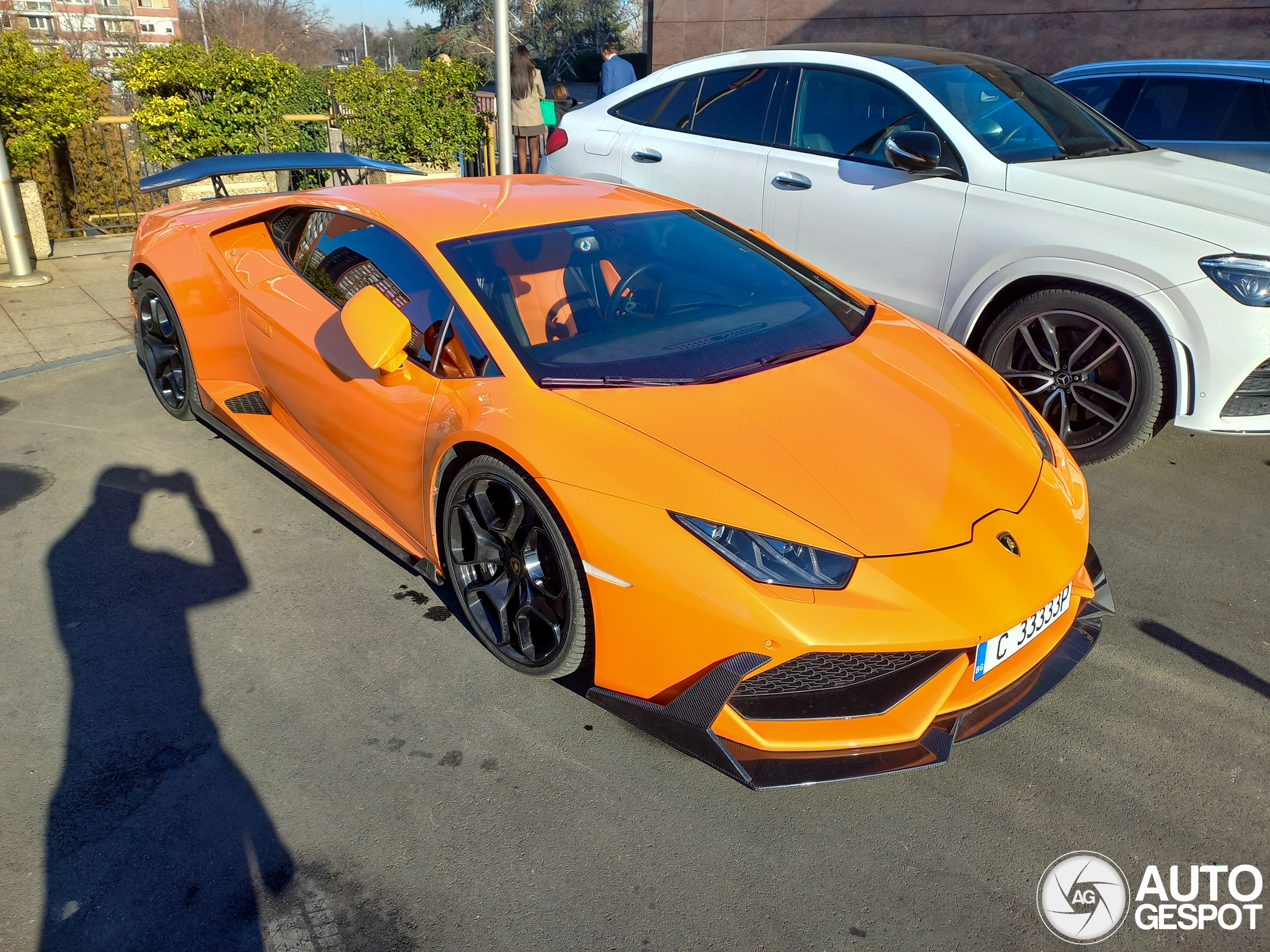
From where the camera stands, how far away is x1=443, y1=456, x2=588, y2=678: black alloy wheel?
2645 millimetres

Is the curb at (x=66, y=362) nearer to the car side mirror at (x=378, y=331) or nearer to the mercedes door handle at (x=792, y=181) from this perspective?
the car side mirror at (x=378, y=331)

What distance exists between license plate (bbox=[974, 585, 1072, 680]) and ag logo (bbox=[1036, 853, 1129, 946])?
49 cm

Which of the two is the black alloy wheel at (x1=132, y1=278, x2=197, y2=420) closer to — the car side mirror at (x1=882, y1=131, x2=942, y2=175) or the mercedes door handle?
the mercedes door handle

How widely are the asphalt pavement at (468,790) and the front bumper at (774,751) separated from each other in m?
0.23

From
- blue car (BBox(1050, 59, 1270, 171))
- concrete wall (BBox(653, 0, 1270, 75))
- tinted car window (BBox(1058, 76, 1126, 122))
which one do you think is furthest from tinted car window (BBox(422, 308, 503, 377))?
concrete wall (BBox(653, 0, 1270, 75))

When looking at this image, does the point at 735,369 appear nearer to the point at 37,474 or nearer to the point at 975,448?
the point at 975,448

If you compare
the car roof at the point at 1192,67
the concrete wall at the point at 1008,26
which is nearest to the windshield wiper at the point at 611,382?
the car roof at the point at 1192,67

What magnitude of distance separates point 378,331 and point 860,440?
1.52 metres

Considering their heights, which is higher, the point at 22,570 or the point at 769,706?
the point at 769,706

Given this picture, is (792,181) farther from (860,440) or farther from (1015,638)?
(1015,638)

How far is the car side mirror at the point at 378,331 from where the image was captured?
9.77ft

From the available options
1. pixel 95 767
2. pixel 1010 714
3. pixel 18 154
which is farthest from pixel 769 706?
pixel 18 154

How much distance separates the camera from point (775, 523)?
2.40m

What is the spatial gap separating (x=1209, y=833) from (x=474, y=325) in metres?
2.45
